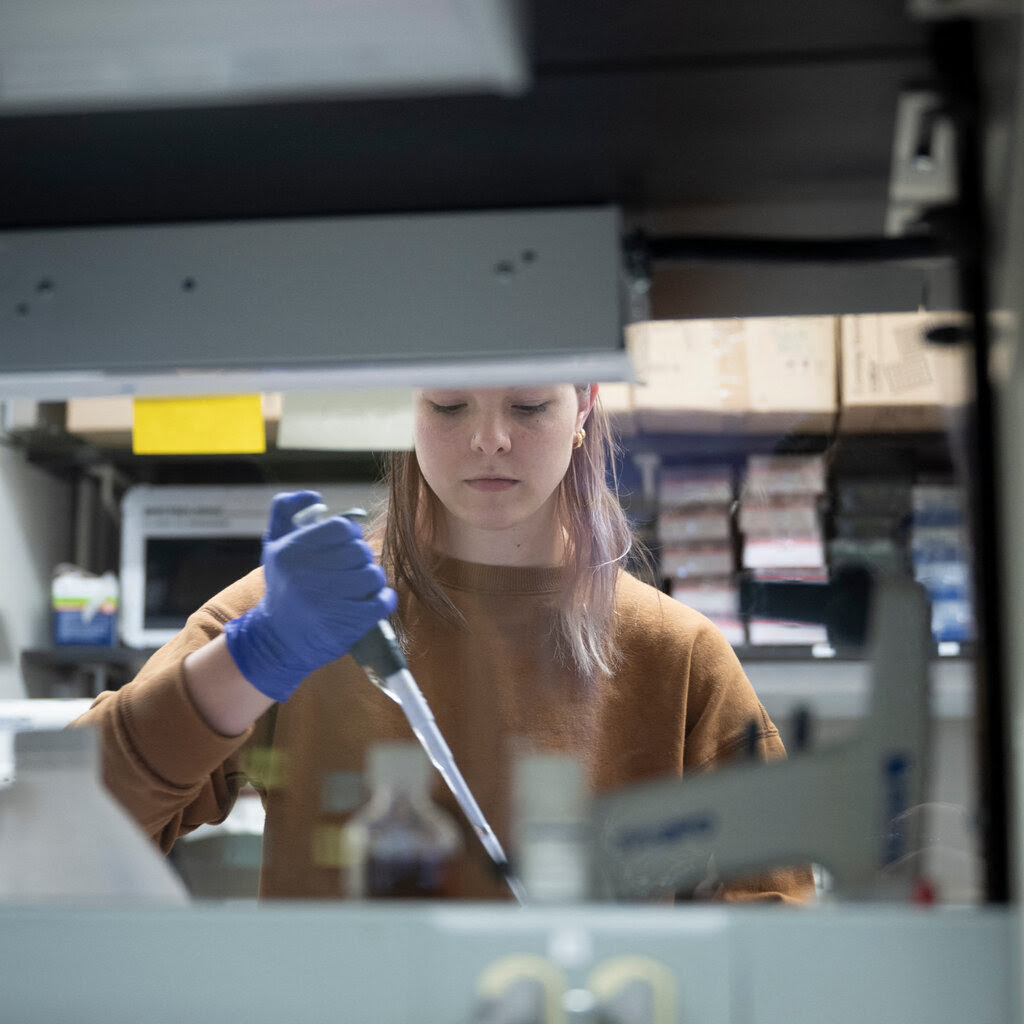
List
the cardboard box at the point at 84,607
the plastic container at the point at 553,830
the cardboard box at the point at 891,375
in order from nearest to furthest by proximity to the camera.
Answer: the plastic container at the point at 553,830
the cardboard box at the point at 891,375
the cardboard box at the point at 84,607

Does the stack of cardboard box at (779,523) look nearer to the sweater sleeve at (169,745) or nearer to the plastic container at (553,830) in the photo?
the plastic container at (553,830)

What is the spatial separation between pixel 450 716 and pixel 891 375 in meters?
0.52

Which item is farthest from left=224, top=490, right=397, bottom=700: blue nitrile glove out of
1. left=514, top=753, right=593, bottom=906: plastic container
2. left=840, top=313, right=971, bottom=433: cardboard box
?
left=840, top=313, right=971, bottom=433: cardboard box

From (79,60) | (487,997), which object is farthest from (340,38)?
(487,997)

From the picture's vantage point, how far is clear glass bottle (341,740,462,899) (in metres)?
0.80

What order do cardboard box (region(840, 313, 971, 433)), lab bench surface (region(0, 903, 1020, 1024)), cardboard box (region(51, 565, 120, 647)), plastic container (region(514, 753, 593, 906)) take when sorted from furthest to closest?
cardboard box (region(51, 565, 120, 647)), cardboard box (region(840, 313, 971, 433)), plastic container (region(514, 753, 593, 906)), lab bench surface (region(0, 903, 1020, 1024))

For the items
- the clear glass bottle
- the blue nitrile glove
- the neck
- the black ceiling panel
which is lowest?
the clear glass bottle

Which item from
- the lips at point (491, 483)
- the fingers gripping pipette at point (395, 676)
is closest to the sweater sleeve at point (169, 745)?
the fingers gripping pipette at point (395, 676)

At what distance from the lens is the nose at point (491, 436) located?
896mm

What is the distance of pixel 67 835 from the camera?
0.80m

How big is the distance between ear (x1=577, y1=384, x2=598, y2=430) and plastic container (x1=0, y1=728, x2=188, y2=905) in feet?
1.74

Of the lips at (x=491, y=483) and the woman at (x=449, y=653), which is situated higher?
the lips at (x=491, y=483)

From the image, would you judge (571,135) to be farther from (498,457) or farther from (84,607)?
(84,607)

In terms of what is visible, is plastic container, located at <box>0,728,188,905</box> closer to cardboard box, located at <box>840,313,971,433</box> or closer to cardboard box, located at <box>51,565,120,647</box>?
cardboard box, located at <box>51,565,120,647</box>
